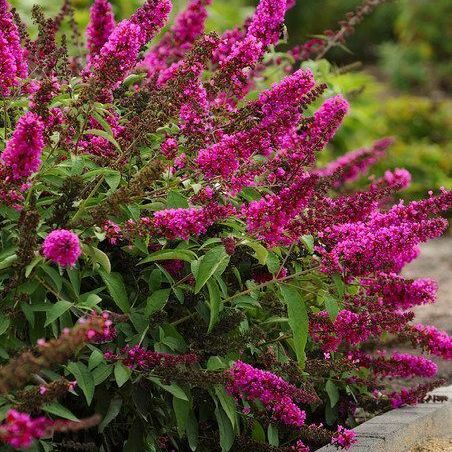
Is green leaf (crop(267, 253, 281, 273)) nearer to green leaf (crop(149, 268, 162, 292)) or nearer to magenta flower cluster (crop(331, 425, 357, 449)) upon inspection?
green leaf (crop(149, 268, 162, 292))

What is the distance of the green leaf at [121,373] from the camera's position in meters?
3.02

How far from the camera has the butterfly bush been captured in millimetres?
3010

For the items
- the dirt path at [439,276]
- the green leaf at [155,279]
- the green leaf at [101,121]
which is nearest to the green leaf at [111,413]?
the green leaf at [155,279]

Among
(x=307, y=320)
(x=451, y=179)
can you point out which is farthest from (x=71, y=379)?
(x=451, y=179)

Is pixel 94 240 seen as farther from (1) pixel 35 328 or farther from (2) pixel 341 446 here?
(2) pixel 341 446

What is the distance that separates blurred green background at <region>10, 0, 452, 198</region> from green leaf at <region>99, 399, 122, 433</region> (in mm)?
9409

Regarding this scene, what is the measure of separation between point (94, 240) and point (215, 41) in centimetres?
78

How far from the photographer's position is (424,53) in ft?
70.4

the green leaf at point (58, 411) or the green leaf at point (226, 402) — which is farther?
the green leaf at point (226, 402)

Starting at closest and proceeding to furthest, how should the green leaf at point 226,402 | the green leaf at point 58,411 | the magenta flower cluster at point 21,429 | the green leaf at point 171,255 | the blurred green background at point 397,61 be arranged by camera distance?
1. the magenta flower cluster at point 21,429
2. the green leaf at point 58,411
3. the green leaf at point 171,255
4. the green leaf at point 226,402
5. the blurred green background at point 397,61

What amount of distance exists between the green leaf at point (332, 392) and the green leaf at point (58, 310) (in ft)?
4.41

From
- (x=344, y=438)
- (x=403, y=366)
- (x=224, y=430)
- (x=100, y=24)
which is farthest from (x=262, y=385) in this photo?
(x=100, y=24)

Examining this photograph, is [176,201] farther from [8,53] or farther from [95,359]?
[8,53]

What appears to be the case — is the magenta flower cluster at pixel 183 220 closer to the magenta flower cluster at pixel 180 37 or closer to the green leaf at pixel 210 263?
the green leaf at pixel 210 263
